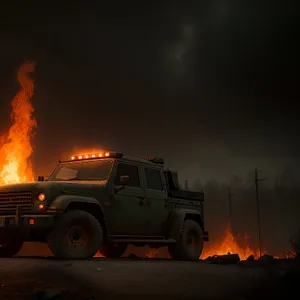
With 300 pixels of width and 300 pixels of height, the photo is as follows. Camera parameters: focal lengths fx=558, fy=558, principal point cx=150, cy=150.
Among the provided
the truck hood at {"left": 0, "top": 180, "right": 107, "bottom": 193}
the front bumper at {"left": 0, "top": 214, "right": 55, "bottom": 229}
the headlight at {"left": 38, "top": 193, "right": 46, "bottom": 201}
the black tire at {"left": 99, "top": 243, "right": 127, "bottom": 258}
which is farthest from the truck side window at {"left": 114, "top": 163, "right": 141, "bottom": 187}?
the black tire at {"left": 99, "top": 243, "right": 127, "bottom": 258}

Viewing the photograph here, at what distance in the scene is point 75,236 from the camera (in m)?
10.6

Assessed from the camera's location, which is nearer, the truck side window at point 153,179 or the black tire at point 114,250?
the truck side window at point 153,179

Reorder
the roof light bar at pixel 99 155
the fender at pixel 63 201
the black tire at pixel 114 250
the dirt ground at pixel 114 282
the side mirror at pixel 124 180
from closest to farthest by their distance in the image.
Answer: the dirt ground at pixel 114 282 < the fender at pixel 63 201 < the side mirror at pixel 124 180 < the roof light bar at pixel 99 155 < the black tire at pixel 114 250

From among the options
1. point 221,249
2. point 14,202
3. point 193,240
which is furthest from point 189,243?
point 221,249

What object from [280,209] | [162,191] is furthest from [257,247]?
[162,191]

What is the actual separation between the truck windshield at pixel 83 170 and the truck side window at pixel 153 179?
1.41m

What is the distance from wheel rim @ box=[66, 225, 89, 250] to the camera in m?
10.5

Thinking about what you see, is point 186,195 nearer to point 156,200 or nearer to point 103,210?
point 156,200

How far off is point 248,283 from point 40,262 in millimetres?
3358

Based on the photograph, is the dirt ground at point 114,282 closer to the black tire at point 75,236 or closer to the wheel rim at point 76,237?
the black tire at point 75,236

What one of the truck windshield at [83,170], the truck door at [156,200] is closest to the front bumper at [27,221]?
the truck windshield at [83,170]

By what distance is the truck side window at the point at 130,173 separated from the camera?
40.2 feet

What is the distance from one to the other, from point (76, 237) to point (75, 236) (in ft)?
0.09

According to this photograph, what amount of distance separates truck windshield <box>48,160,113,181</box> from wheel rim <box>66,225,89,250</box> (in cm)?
166
